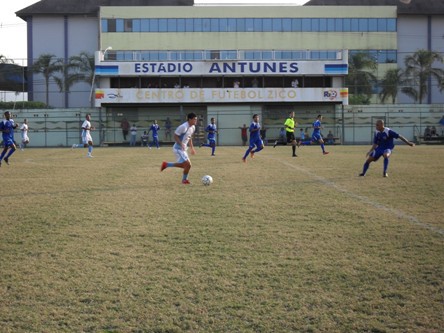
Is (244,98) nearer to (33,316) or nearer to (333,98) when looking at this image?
(333,98)

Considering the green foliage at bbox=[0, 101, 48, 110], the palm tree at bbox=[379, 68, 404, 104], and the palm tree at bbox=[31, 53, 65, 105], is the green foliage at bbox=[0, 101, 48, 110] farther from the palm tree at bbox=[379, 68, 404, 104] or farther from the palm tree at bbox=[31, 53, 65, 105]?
the palm tree at bbox=[379, 68, 404, 104]

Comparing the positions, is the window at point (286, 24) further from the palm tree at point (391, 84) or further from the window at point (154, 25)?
the window at point (154, 25)

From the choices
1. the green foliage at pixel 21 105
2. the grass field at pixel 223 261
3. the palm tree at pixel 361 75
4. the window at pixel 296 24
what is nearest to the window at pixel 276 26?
the window at pixel 296 24

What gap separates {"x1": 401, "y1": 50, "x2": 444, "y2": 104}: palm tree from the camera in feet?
184

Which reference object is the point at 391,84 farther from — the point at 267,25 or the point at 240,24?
the point at 240,24

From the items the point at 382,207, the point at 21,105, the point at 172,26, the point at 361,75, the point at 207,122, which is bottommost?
the point at 382,207

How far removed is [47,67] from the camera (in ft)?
185

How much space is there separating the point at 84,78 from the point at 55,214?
49.7 metres

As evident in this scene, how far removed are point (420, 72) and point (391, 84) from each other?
2.95m

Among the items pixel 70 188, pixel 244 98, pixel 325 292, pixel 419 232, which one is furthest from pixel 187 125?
pixel 244 98

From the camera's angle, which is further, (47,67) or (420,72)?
(47,67)

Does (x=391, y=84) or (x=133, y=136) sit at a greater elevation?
(x=391, y=84)

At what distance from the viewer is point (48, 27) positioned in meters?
60.9

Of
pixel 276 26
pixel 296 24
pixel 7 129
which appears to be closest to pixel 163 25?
pixel 276 26
